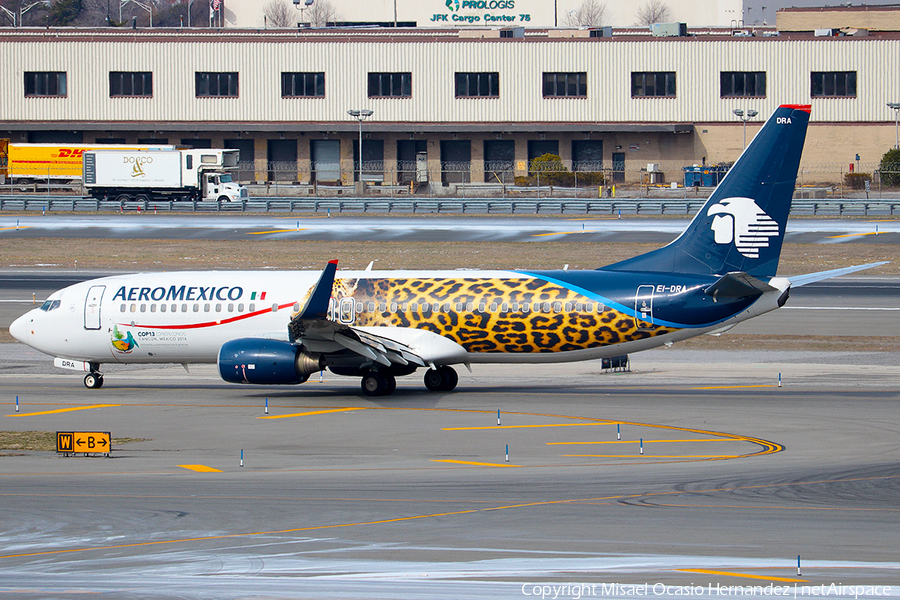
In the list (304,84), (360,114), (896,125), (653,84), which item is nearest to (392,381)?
(360,114)

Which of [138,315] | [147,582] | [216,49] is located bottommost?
[147,582]

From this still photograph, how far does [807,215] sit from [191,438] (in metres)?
65.8

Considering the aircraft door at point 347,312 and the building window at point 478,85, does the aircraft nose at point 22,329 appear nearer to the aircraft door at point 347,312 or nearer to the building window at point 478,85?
the aircraft door at point 347,312

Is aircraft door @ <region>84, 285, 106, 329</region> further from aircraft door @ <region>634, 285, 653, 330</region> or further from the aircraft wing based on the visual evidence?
aircraft door @ <region>634, 285, 653, 330</region>

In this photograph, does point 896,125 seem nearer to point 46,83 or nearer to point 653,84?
point 653,84

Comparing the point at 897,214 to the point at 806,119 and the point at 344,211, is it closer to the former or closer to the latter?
the point at 344,211

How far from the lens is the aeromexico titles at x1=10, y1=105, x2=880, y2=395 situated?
1187 inches

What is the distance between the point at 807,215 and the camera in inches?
3221

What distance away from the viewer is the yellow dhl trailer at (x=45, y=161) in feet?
324

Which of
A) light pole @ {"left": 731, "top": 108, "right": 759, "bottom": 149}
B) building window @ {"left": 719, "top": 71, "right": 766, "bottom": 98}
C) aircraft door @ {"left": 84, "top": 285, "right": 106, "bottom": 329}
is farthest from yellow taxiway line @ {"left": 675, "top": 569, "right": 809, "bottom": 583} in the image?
building window @ {"left": 719, "top": 71, "right": 766, "bottom": 98}

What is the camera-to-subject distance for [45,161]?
326ft

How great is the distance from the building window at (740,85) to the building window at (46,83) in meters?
64.9

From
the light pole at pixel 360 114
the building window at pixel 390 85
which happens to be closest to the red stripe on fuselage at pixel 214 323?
the light pole at pixel 360 114

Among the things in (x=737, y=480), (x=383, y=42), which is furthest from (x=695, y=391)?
(x=383, y=42)
